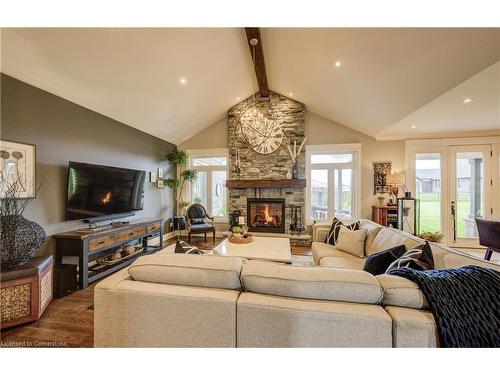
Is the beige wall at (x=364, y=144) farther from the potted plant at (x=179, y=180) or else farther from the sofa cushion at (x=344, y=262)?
the potted plant at (x=179, y=180)

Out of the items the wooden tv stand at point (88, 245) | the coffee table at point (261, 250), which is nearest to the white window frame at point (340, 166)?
the coffee table at point (261, 250)

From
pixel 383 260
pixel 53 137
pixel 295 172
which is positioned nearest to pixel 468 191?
pixel 295 172

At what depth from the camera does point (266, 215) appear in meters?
5.33

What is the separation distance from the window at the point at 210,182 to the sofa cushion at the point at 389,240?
3916 mm

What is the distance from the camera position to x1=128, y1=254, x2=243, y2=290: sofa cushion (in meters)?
1.14

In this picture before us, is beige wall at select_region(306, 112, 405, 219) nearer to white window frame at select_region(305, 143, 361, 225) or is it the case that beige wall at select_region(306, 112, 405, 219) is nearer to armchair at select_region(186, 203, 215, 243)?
white window frame at select_region(305, 143, 361, 225)

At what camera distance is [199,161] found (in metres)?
5.88

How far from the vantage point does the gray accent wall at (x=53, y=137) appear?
234cm

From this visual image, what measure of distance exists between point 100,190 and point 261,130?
372 centimetres

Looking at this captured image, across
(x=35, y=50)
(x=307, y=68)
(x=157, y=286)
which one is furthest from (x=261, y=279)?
(x=307, y=68)

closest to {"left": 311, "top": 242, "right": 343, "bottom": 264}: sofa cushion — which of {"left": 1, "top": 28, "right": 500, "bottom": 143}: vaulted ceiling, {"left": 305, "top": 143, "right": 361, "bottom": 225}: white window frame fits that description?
{"left": 305, "top": 143, "right": 361, "bottom": 225}: white window frame

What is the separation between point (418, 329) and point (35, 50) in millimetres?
3964

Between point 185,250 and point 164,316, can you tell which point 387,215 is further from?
point 164,316
